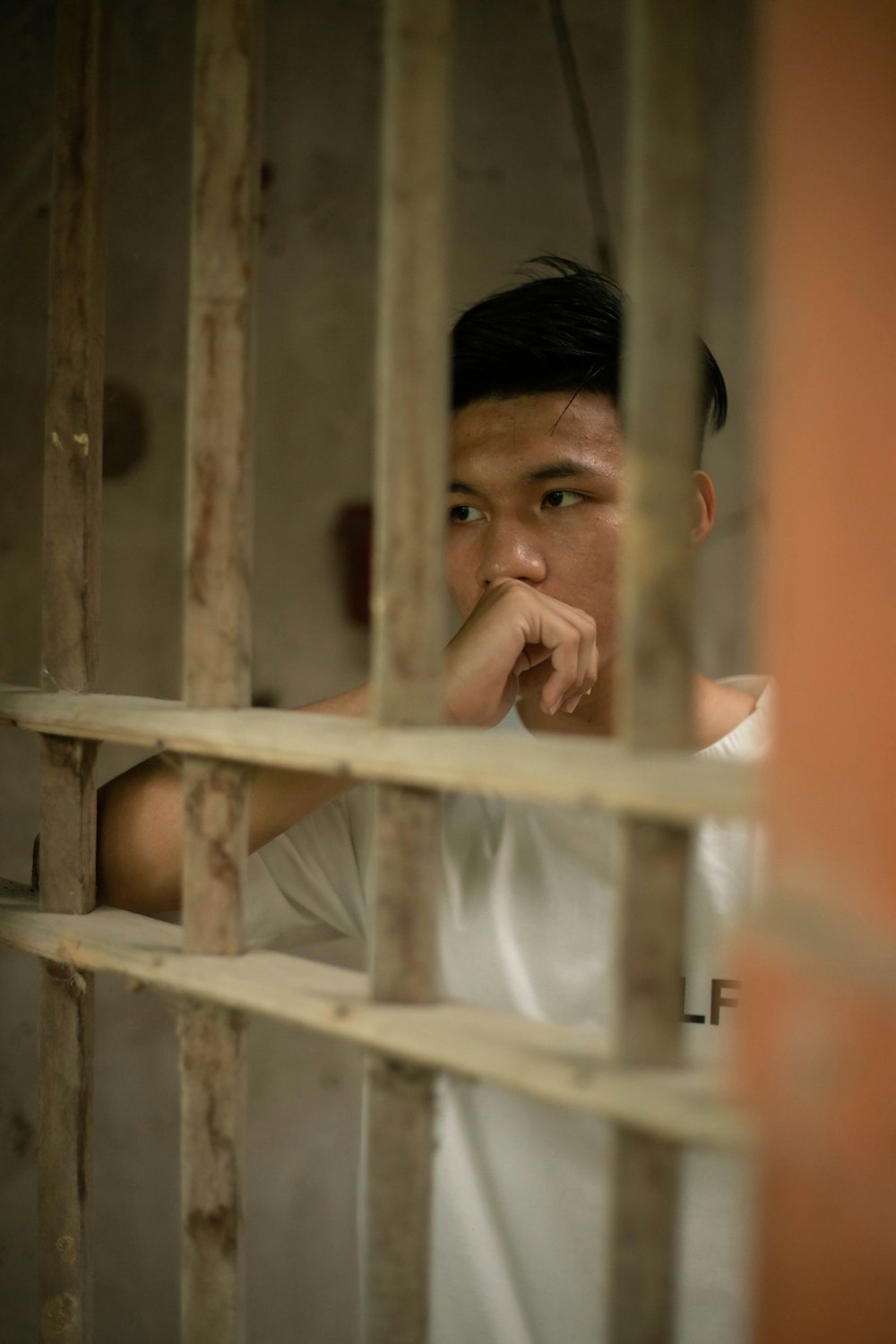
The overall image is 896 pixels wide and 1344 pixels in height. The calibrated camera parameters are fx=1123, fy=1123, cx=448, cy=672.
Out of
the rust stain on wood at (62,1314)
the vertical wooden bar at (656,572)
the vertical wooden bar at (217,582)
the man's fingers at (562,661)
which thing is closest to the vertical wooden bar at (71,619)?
the rust stain on wood at (62,1314)

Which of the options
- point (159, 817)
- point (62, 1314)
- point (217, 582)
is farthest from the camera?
point (159, 817)

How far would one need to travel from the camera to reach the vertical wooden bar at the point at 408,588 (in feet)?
2.05

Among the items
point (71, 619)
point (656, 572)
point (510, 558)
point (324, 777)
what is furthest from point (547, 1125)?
point (656, 572)

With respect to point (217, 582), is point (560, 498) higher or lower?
higher

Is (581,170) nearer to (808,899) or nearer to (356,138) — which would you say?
(356,138)

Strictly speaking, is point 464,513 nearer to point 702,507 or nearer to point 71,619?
point 702,507

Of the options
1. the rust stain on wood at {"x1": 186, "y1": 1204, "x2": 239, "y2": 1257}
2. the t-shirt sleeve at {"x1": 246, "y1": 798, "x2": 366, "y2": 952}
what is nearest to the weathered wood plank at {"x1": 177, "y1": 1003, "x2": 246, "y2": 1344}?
the rust stain on wood at {"x1": 186, "y1": 1204, "x2": 239, "y2": 1257}

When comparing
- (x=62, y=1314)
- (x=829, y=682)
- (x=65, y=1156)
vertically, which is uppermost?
(x=829, y=682)

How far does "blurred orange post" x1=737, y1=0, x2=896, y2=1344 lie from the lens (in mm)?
454

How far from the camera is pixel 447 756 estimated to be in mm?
596

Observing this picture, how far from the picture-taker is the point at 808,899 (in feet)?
1.52

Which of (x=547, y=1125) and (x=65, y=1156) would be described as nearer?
(x=65, y=1156)

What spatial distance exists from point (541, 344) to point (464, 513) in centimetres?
22

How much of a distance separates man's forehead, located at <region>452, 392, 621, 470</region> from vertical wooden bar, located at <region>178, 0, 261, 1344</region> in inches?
21.5
